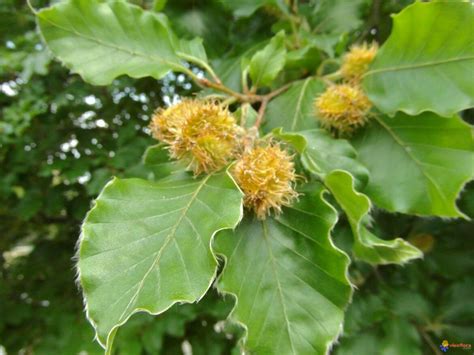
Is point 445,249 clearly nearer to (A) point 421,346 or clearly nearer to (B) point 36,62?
(A) point 421,346

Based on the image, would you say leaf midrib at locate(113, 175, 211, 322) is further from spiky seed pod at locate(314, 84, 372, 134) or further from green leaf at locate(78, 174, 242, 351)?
spiky seed pod at locate(314, 84, 372, 134)

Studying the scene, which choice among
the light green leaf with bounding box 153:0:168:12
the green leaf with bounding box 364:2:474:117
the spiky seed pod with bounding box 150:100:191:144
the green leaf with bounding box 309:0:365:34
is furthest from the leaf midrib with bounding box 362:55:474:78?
the light green leaf with bounding box 153:0:168:12

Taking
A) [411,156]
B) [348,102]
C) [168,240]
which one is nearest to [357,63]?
[348,102]

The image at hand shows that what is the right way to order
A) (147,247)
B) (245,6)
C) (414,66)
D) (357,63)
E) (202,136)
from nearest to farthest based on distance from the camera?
(147,247)
(202,136)
(414,66)
(357,63)
(245,6)

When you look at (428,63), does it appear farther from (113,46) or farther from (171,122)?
(113,46)

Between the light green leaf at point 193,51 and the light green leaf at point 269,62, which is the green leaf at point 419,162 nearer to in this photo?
the light green leaf at point 269,62

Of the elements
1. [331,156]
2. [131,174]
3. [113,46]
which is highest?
[113,46]

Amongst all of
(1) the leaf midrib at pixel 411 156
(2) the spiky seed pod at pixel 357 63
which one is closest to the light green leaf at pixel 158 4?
(2) the spiky seed pod at pixel 357 63
